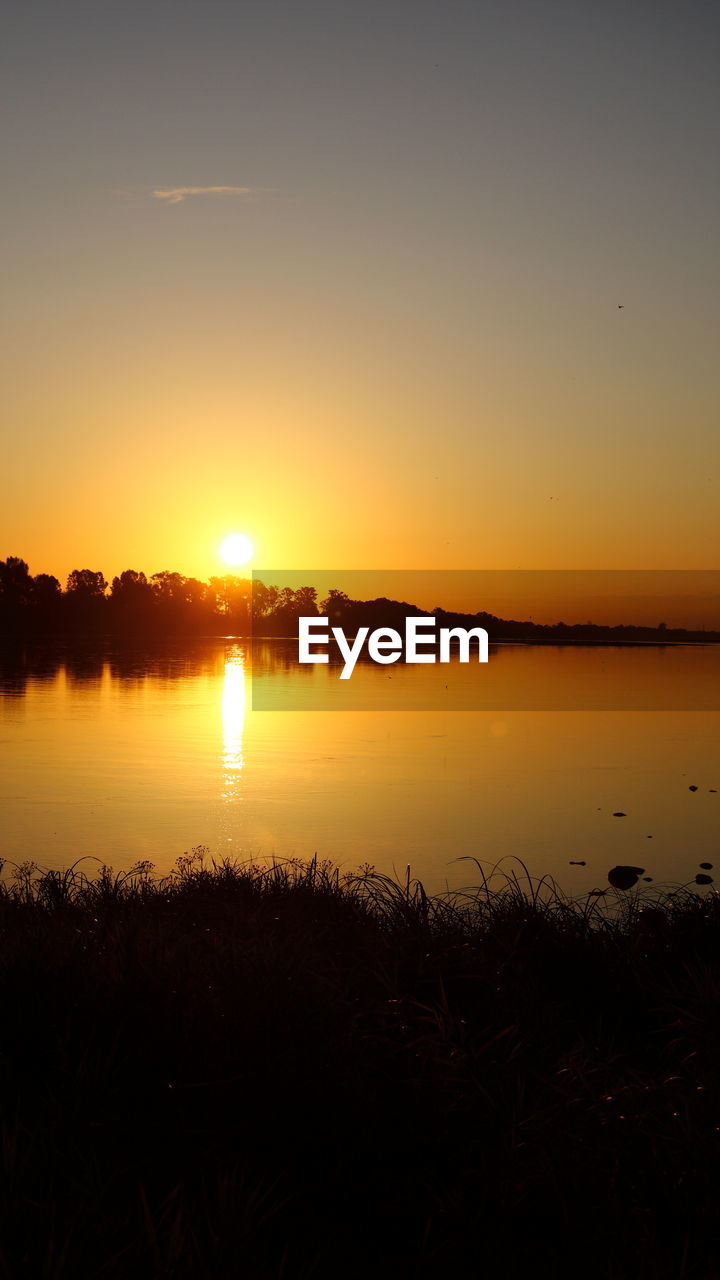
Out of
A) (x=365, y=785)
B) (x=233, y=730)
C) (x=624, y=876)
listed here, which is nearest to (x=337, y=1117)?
(x=624, y=876)

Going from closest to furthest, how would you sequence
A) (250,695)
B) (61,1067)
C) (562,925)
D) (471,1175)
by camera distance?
(471,1175)
(61,1067)
(562,925)
(250,695)

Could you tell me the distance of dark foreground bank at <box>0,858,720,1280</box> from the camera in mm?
5270

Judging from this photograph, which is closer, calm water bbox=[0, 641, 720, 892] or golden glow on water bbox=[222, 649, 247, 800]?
calm water bbox=[0, 641, 720, 892]

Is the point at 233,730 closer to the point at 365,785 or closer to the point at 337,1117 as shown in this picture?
the point at 365,785

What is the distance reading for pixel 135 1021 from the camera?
277 inches

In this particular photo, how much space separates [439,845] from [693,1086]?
14204 mm

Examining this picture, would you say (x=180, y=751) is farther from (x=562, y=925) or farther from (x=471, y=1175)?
(x=471, y=1175)

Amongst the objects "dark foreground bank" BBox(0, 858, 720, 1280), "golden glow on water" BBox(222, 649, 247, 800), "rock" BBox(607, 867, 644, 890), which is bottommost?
"golden glow on water" BBox(222, 649, 247, 800)

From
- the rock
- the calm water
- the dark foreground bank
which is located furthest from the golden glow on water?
the dark foreground bank

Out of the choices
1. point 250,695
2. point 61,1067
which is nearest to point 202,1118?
point 61,1067

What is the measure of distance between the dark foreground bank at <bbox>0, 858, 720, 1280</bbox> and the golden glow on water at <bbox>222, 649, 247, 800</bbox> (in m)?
19.0

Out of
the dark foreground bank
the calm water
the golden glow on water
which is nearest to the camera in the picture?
the dark foreground bank

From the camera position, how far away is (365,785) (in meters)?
29.8

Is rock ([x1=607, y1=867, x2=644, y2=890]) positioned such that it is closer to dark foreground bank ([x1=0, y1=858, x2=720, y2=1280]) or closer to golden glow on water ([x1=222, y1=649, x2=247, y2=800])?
dark foreground bank ([x1=0, y1=858, x2=720, y2=1280])
